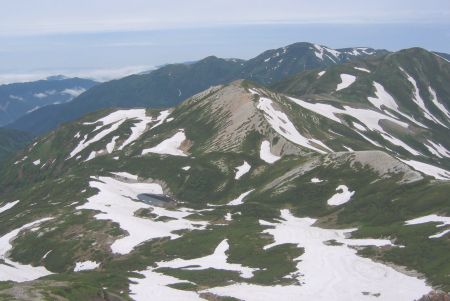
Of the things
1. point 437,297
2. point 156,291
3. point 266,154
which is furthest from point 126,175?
point 437,297

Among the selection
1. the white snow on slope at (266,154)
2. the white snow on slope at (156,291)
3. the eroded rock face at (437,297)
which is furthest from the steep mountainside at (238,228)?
the eroded rock face at (437,297)

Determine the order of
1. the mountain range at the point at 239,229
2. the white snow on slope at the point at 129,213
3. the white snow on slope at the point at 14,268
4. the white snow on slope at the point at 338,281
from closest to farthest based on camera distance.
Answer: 1. the white snow on slope at the point at 338,281
2. the mountain range at the point at 239,229
3. the white snow on slope at the point at 14,268
4. the white snow on slope at the point at 129,213

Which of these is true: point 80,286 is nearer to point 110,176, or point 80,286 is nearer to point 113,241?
point 113,241

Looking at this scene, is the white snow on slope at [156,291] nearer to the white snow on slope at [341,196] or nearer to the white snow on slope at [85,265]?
the white snow on slope at [85,265]

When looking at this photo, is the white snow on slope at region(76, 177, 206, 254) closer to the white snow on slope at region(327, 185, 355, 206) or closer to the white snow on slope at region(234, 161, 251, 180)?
the white snow on slope at region(234, 161, 251, 180)

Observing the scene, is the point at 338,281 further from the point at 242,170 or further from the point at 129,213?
the point at 242,170

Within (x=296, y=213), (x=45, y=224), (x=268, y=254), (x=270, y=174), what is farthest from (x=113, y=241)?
(x=270, y=174)
